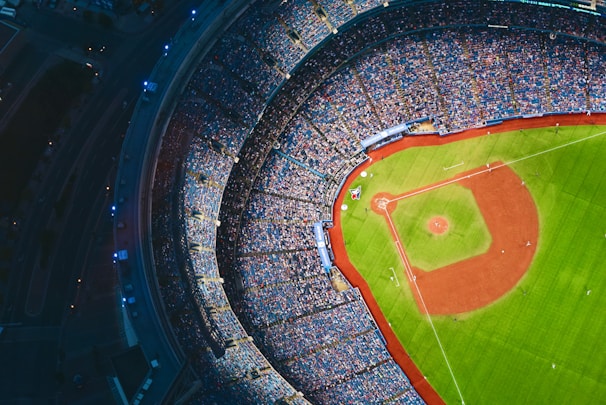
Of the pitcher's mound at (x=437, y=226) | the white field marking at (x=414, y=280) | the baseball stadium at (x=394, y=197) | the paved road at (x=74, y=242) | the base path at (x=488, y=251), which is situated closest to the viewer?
the baseball stadium at (x=394, y=197)

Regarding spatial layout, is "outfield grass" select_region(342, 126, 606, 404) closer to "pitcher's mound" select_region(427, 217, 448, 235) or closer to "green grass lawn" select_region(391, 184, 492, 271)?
"green grass lawn" select_region(391, 184, 492, 271)

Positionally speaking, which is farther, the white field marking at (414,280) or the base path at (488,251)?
the base path at (488,251)

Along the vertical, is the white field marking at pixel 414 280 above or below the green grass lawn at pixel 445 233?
below

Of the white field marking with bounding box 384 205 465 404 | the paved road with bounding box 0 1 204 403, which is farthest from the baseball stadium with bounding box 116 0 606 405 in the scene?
the paved road with bounding box 0 1 204 403

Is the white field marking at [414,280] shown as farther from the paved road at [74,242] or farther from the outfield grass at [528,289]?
the paved road at [74,242]

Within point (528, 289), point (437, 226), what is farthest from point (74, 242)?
point (528, 289)

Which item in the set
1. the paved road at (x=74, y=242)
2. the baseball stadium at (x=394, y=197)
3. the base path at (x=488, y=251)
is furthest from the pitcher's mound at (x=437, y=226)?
the paved road at (x=74, y=242)

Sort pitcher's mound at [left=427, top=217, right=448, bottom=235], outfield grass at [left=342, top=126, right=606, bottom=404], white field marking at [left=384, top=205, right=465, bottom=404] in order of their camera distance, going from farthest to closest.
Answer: pitcher's mound at [left=427, top=217, right=448, bottom=235] < white field marking at [left=384, top=205, right=465, bottom=404] < outfield grass at [left=342, top=126, right=606, bottom=404]

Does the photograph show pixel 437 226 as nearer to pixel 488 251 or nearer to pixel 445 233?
pixel 445 233
